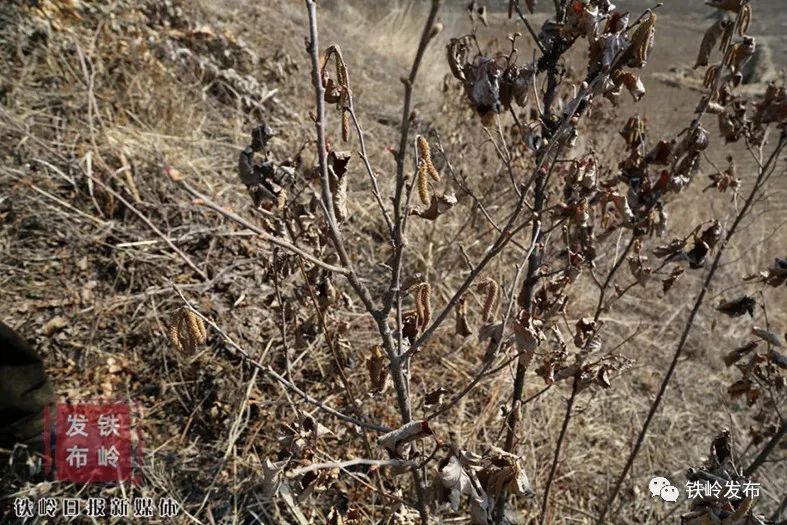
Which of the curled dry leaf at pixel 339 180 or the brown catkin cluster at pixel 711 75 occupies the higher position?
the brown catkin cluster at pixel 711 75

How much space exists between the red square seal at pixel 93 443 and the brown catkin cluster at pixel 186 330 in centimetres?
107

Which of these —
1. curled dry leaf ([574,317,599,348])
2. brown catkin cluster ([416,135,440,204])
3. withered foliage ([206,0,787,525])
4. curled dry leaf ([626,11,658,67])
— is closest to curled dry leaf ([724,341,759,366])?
withered foliage ([206,0,787,525])

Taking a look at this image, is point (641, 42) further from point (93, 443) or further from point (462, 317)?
point (93, 443)

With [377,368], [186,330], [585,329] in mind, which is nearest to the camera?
[186,330]


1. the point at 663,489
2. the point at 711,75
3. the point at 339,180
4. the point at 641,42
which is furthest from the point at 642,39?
the point at 663,489

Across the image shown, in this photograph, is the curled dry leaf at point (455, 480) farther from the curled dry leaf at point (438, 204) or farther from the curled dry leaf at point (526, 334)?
the curled dry leaf at point (438, 204)

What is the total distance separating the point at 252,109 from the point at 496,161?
5.33 ft

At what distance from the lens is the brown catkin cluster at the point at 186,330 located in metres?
0.95

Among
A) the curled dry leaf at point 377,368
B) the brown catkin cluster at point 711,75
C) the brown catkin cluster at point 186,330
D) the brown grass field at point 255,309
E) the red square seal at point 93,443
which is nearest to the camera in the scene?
the brown catkin cluster at point 186,330

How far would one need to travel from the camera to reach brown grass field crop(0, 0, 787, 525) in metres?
1.63

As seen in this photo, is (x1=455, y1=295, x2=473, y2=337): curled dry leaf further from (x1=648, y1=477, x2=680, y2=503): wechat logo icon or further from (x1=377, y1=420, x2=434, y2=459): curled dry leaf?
(x1=648, y1=477, x2=680, y2=503): wechat logo icon

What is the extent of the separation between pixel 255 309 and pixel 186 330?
1.27 metres

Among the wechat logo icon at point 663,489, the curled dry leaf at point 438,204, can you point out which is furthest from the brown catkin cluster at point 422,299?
the wechat logo icon at point 663,489

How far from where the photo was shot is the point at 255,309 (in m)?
2.22
